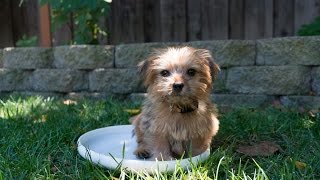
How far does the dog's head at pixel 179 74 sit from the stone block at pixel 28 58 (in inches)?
128

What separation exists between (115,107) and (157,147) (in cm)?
201

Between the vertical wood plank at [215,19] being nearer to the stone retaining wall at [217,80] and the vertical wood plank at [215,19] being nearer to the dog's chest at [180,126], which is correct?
the stone retaining wall at [217,80]

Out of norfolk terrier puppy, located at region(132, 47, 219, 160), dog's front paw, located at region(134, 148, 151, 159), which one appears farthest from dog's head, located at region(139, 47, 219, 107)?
dog's front paw, located at region(134, 148, 151, 159)

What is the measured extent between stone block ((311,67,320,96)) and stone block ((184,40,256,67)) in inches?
28.7

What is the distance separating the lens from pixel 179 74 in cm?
304

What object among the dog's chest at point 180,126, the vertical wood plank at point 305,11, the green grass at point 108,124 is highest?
the vertical wood plank at point 305,11

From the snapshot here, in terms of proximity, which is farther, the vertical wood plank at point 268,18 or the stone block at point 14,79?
the vertical wood plank at point 268,18

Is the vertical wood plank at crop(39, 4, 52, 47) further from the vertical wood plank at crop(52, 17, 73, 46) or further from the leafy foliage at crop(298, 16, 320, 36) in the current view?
the leafy foliage at crop(298, 16, 320, 36)

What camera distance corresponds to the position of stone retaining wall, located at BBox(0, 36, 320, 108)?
16.6 feet

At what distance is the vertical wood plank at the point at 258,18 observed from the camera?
6652 millimetres

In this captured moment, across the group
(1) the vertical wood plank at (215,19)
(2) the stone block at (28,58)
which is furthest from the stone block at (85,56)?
(1) the vertical wood plank at (215,19)

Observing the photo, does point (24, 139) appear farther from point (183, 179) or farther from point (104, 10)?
point (104, 10)

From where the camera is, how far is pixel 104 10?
228 inches

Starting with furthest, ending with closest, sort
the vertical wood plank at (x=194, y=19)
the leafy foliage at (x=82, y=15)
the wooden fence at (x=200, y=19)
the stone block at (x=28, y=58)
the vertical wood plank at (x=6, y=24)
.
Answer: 1. the vertical wood plank at (x=6, y=24)
2. the vertical wood plank at (x=194, y=19)
3. the wooden fence at (x=200, y=19)
4. the stone block at (x=28, y=58)
5. the leafy foliage at (x=82, y=15)
